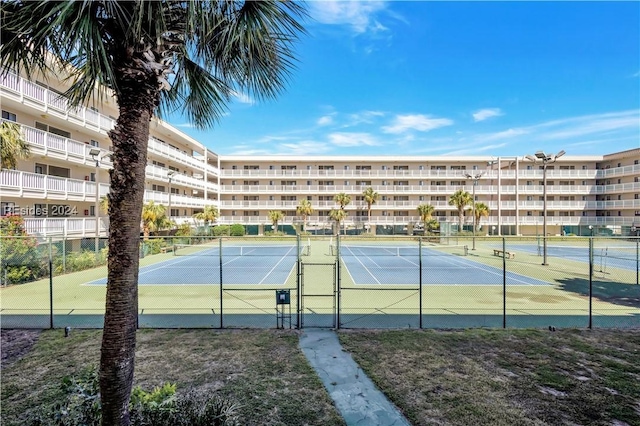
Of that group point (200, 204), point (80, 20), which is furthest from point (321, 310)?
point (200, 204)

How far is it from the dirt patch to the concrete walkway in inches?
252

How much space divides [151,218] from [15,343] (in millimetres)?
21188

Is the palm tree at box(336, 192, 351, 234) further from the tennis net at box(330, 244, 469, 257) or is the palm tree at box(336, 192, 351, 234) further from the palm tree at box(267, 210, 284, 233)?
the tennis net at box(330, 244, 469, 257)

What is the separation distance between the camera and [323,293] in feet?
46.5

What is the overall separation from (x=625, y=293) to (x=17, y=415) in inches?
785

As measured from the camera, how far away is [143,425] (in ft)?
12.3

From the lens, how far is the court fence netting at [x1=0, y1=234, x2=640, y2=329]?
9.68 metres

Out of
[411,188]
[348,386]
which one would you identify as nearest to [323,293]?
[348,386]

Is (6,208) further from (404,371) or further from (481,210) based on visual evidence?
(481,210)

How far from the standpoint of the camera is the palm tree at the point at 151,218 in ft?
90.0

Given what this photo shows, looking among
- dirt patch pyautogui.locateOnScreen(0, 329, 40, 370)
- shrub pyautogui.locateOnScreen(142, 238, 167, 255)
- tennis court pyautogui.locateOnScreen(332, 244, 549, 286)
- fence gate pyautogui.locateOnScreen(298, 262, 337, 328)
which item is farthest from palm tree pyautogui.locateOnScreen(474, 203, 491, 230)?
dirt patch pyautogui.locateOnScreen(0, 329, 40, 370)

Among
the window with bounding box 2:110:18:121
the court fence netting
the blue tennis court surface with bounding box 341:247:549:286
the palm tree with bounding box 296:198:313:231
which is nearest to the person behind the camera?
the court fence netting

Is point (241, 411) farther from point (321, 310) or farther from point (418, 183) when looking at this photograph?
point (418, 183)

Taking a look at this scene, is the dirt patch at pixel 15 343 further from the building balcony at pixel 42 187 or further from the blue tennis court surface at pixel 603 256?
the blue tennis court surface at pixel 603 256
